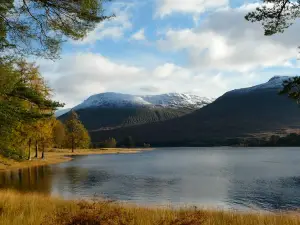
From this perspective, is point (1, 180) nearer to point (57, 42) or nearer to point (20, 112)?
point (20, 112)

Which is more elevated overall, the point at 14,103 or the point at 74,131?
the point at 74,131

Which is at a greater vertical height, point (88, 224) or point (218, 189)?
point (88, 224)

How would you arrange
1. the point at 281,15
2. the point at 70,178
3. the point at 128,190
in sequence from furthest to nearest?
the point at 70,178
the point at 128,190
the point at 281,15

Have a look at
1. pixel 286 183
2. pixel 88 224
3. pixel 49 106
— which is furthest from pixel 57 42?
pixel 286 183

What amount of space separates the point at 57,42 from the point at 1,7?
237 cm

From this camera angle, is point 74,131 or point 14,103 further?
point 74,131

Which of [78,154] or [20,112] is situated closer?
[20,112]

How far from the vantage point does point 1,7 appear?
12859mm

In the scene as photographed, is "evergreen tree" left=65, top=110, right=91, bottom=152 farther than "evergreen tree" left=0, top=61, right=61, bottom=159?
Yes

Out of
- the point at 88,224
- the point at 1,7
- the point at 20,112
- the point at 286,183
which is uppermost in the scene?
the point at 1,7

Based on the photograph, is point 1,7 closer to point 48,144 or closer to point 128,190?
point 128,190

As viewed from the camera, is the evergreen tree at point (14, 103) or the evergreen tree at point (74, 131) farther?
the evergreen tree at point (74, 131)

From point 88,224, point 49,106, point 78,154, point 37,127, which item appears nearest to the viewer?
point 88,224

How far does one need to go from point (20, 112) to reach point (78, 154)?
9198 cm
